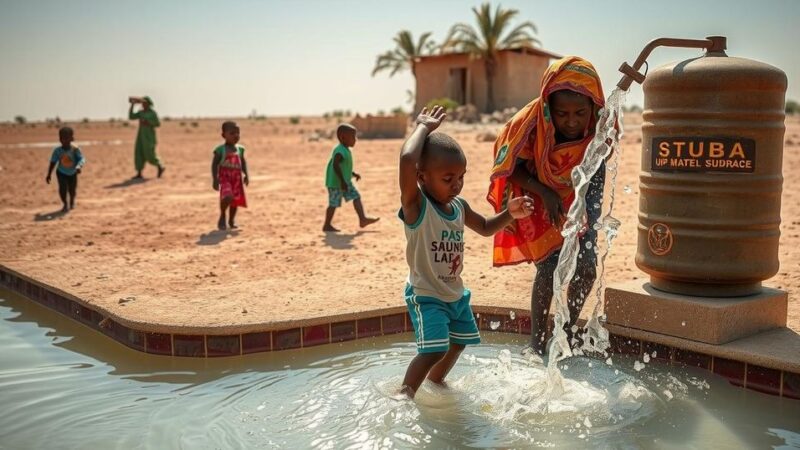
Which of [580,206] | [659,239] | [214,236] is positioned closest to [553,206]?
[580,206]

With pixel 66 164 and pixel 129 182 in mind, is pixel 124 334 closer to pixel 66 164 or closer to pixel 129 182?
pixel 66 164

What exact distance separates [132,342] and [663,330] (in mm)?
2883

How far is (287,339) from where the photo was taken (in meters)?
4.21

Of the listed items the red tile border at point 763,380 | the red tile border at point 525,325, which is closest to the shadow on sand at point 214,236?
the red tile border at point 525,325

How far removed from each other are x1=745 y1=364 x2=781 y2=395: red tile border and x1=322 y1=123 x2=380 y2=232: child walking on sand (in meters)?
5.10

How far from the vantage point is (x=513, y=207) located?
10.7ft

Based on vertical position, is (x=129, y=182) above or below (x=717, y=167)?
below

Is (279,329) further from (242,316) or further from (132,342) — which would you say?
(132,342)

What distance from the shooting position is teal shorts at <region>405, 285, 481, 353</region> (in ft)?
10.4

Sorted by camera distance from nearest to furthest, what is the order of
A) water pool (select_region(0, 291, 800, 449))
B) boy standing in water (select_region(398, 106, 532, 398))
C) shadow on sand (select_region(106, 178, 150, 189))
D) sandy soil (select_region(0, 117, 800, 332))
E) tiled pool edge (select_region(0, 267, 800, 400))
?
water pool (select_region(0, 291, 800, 449)) → boy standing in water (select_region(398, 106, 532, 398)) → tiled pool edge (select_region(0, 267, 800, 400)) → sandy soil (select_region(0, 117, 800, 332)) → shadow on sand (select_region(106, 178, 150, 189))

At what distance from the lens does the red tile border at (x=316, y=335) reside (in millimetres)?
4250

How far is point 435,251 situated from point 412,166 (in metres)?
0.41

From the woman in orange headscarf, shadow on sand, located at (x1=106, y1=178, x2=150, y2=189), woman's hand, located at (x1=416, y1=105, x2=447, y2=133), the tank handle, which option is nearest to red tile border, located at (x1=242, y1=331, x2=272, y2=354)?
the woman in orange headscarf

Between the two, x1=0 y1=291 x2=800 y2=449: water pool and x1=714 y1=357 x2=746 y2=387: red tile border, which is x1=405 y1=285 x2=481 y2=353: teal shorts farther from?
x1=714 y1=357 x2=746 y2=387: red tile border
